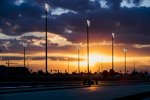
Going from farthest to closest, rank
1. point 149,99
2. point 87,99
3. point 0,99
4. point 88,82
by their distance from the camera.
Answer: point 88,82 → point 149,99 → point 87,99 → point 0,99

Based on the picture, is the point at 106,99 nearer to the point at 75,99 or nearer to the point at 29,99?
the point at 75,99

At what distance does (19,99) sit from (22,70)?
154476 millimetres

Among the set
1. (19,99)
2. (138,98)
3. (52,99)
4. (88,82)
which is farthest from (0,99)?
(88,82)

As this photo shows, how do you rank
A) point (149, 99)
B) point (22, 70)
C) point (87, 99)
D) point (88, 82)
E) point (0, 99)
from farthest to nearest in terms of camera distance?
1. point (22, 70)
2. point (88, 82)
3. point (149, 99)
4. point (87, 99)
5. point (0, 99)

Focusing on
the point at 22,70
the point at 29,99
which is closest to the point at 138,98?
the point at 29,99

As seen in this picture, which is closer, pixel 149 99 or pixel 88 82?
pixel 149 99

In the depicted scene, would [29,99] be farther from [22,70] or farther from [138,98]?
[22,70]

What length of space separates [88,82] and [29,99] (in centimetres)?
4319

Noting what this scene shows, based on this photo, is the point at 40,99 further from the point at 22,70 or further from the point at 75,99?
the point at 22,70

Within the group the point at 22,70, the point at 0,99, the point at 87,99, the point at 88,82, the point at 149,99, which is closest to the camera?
the point at 0,99

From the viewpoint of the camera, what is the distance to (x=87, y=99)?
36.3 m

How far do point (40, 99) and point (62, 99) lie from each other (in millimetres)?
1829

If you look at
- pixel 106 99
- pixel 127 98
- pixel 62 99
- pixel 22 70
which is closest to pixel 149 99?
pixel 127 98

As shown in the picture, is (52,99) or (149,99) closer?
(52,99)
